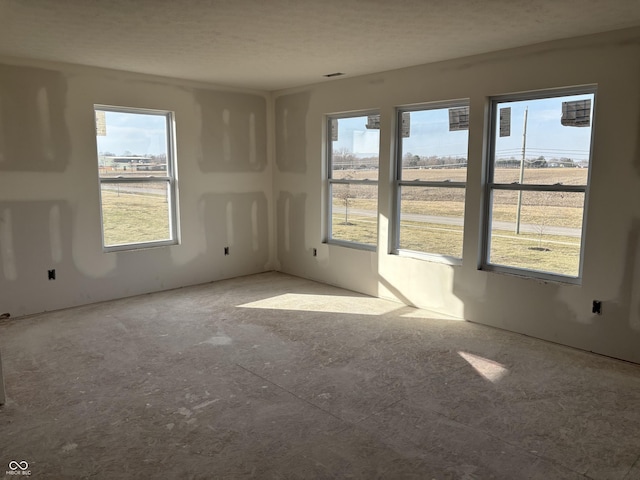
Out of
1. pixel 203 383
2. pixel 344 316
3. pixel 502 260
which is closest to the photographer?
pixel 203 383

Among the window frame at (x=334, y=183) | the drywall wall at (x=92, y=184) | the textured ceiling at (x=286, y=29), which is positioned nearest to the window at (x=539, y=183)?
the textured ceiling at (x=286, y=29)

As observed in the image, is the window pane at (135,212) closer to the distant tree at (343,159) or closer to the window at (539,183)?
the distant tree at (343,159)

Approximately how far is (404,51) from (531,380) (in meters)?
2.98

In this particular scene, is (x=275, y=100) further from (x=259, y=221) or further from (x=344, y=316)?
(x=344, y=316)

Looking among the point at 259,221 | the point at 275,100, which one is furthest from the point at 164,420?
the point at 275,100

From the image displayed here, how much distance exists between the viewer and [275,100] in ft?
22.0

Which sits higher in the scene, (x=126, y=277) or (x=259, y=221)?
(x=259, y=221)

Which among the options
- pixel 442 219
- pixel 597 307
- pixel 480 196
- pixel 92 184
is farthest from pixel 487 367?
pixel 92 184

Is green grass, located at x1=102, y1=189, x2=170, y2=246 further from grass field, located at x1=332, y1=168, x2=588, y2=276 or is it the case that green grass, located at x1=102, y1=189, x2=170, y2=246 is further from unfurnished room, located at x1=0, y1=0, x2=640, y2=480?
grass field, located at x1=332, y1=168, x2=588, y2=276

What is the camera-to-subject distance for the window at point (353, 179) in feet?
18.7

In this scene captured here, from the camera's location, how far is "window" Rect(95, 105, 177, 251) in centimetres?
542

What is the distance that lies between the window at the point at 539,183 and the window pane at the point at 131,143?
383cm

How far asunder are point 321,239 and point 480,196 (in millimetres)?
2366

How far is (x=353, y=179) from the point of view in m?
5.95
